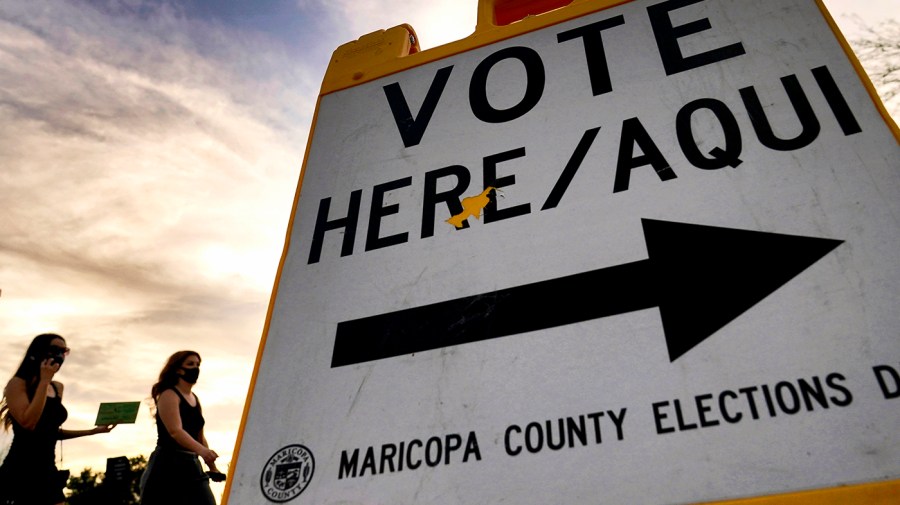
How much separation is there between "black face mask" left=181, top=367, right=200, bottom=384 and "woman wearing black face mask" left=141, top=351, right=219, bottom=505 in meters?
0.05

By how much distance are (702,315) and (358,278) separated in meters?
0.96

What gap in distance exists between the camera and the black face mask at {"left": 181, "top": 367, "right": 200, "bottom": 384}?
2383 mm

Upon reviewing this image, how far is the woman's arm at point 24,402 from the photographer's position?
222 centimetres

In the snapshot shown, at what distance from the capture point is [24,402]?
88.2 inches

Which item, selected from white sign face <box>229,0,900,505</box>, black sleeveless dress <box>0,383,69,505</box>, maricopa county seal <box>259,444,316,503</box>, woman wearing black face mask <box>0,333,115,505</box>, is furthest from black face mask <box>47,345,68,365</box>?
maricopa county seal <box>259,444,316,503</box>

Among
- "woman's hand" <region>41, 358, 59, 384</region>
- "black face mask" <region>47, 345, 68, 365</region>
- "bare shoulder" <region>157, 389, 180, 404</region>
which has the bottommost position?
"bare shoulder" <region>157, 389, 180, 404</region>

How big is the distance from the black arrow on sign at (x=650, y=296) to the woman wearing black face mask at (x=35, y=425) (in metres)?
1.72

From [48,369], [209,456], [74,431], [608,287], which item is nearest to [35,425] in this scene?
[48,369]

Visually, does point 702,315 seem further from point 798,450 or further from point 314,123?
point 314,123

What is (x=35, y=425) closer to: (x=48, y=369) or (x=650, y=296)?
(x=48, y=369)

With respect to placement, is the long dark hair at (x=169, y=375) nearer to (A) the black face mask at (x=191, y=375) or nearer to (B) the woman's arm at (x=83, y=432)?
(A) the black face mask at (x=191, y=375)

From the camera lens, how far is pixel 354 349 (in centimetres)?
144

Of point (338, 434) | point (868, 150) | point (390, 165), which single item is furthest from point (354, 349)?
point (868, 150)

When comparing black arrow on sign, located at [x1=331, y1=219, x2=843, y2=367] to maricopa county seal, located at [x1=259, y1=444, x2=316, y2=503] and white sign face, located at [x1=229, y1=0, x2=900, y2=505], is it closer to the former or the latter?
white sign face, located at [x1=229, y1=0, x2=900, y2=505]
